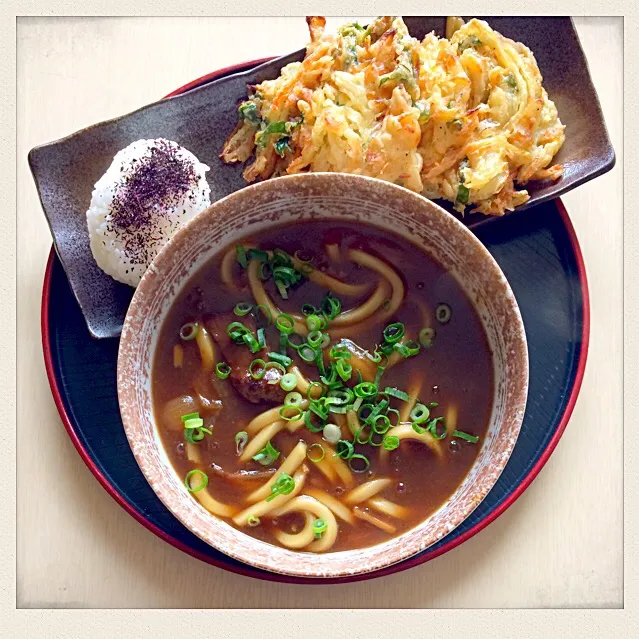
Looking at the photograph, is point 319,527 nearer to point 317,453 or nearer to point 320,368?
point 317,453

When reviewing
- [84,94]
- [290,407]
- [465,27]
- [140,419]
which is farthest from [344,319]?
[84,94]

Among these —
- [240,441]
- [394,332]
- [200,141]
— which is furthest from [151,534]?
[200,141]

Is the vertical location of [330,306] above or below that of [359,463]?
above

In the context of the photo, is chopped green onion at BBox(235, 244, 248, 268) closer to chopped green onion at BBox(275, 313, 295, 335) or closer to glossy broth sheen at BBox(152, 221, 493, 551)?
glossy broth sheen at BBox(152, 221, 493, 551)

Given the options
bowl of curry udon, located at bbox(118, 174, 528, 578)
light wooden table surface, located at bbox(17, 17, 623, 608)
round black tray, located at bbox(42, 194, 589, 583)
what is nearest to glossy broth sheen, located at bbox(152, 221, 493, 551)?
bowl of curry udon, located at bbox(118, 174, 528, 578)

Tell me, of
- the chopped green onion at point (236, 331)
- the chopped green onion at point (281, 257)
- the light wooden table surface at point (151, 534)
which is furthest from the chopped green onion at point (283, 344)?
the light wooden table surface at point (151, 534)

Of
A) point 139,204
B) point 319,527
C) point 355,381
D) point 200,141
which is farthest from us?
point 200,141

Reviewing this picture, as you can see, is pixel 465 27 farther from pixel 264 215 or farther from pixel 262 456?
pixel 262 456

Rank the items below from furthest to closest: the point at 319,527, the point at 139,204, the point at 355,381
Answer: the point at 139,204, the point at 355,381, the point at 319,527
